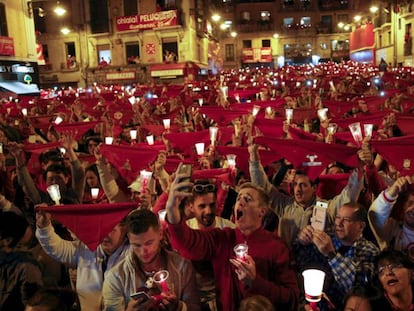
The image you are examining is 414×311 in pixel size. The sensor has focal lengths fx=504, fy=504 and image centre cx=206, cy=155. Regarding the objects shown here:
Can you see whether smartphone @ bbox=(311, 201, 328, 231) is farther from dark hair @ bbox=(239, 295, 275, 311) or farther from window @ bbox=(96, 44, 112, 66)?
window @ bbox=(96, 44, 112, 66)

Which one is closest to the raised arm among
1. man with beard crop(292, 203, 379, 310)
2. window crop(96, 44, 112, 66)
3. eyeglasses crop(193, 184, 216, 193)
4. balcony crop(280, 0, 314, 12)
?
eyeglasses crop(193, 184, 216, 193)

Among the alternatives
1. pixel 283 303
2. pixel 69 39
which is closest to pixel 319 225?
pixel 283 303

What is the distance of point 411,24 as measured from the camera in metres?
39.7

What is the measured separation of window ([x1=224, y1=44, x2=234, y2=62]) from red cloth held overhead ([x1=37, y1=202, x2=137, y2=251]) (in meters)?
65.5

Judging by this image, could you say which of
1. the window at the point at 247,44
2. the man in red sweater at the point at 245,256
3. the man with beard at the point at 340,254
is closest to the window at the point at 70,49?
the window at the point at 247,44

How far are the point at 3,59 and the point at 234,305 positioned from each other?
27034 mm

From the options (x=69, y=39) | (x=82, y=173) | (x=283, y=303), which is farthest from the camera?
(x=69, y=39)

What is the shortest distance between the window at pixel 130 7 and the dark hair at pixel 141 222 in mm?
37941

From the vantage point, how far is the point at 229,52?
6869cm

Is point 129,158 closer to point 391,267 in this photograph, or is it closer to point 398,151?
point 398,151

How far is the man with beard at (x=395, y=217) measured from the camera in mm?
4402

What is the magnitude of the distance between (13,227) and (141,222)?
1.50m

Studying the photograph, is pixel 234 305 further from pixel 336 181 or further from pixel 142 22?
pixel 142 22

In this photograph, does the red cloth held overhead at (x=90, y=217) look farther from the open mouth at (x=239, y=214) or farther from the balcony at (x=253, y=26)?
the balcony at (x=253, y=26)
